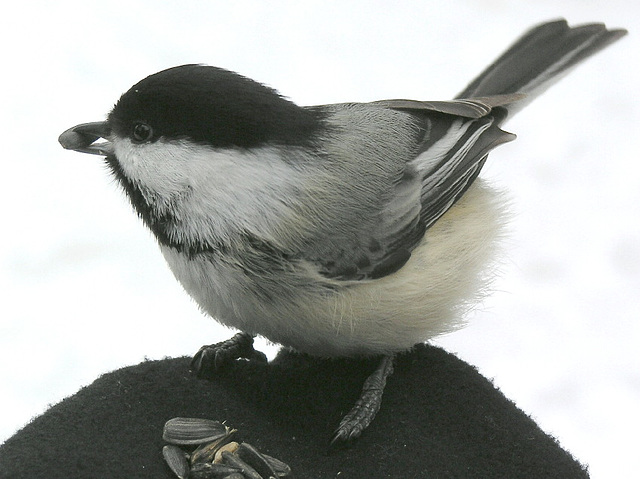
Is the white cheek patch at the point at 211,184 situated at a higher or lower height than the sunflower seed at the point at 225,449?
higher

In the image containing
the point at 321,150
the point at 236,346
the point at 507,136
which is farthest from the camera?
the point at 507,136

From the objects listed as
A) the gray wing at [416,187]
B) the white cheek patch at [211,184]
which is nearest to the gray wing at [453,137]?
the gray wing at [416,187]

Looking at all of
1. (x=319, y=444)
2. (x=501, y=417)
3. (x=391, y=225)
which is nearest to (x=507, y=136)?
(x=391, y=225)

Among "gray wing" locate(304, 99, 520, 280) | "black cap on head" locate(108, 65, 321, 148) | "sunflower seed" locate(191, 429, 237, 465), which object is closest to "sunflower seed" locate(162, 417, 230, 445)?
"sunflower seed" locate(191, 429, 237, 465)

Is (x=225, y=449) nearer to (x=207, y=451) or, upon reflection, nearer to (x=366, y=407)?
(x=207, y=451)

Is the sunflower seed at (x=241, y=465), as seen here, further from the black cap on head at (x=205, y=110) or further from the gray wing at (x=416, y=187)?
the black cap on head at (x=205, y=110)

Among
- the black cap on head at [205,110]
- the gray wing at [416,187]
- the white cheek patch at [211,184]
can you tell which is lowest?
the gray wing at [416,187]

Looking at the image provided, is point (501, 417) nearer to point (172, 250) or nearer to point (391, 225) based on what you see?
point (391, 225)
